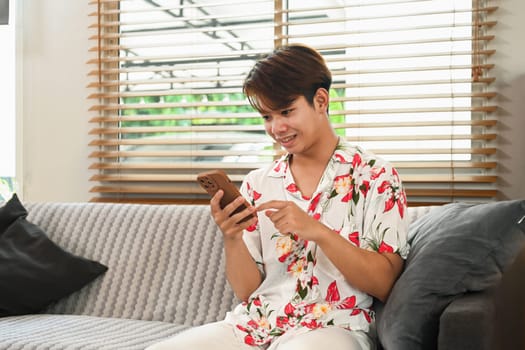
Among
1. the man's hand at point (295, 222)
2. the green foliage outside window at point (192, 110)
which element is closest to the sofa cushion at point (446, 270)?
the man's hand at point (295, 222)

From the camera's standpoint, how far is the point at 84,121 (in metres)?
3.30

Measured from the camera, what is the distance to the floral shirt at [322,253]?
159 centimetres

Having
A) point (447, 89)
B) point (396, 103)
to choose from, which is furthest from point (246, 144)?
point (447, 89)

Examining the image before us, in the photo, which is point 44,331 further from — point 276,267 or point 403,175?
point 403,175

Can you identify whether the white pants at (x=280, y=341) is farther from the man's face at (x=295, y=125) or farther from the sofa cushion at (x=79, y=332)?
the man's face at (x=295, y=125)

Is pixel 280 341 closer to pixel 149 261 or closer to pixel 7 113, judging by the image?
pixel 149 261

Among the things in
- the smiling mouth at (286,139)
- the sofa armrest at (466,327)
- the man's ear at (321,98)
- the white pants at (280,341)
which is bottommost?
the white pants at (280,341)

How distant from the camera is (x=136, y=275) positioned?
2.30 metres

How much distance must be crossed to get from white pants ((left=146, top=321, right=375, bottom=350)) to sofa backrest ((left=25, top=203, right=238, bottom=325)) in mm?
528

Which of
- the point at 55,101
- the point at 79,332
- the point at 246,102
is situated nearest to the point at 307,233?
the point at 79,332

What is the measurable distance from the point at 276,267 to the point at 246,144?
1.39 meters

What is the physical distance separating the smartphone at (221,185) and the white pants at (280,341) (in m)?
0.30

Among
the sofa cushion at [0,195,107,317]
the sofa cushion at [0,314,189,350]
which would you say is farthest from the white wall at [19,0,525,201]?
the sofa cushion at [0,314,189,350]

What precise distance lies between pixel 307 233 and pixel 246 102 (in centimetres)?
159
